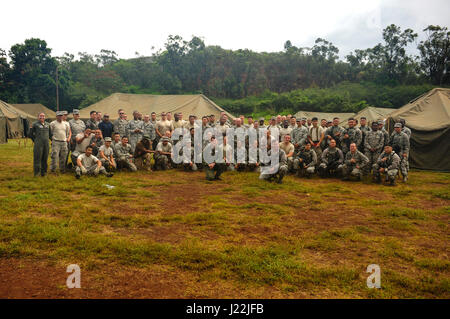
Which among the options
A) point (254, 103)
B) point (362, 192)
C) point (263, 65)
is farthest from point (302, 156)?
point (263, 65)

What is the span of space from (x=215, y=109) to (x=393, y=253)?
13457 mm

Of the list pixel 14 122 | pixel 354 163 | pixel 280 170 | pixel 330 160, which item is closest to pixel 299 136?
pixel 330 160

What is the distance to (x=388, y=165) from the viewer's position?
862cm

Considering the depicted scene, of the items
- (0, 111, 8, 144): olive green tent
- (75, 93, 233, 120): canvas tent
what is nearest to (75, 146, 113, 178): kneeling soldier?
(75, 93, 233, 120): canvas tent

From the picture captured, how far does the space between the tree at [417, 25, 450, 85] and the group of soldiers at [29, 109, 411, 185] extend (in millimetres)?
43612

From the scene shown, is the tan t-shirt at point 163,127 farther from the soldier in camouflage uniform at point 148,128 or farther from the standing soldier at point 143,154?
the standing soldier at point 143,154

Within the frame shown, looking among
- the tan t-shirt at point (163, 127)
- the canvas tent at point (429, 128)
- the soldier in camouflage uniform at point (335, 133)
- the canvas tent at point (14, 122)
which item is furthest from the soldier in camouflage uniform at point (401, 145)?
the canvas tent at point (14, 122)

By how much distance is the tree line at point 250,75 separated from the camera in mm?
38562

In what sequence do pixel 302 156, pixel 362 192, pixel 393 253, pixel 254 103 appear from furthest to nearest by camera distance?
pixel 254 103, pixel 302 156, pixel 362 192, pixel 393 253

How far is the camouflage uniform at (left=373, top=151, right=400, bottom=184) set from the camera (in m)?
8.30

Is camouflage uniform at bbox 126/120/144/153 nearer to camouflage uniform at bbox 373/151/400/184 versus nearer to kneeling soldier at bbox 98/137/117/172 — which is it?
kneeling soldier at bbox 98/137/117/172

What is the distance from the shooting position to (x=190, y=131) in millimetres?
10242

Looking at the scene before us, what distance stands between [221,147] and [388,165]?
463cm

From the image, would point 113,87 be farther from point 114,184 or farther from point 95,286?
point 95,286
